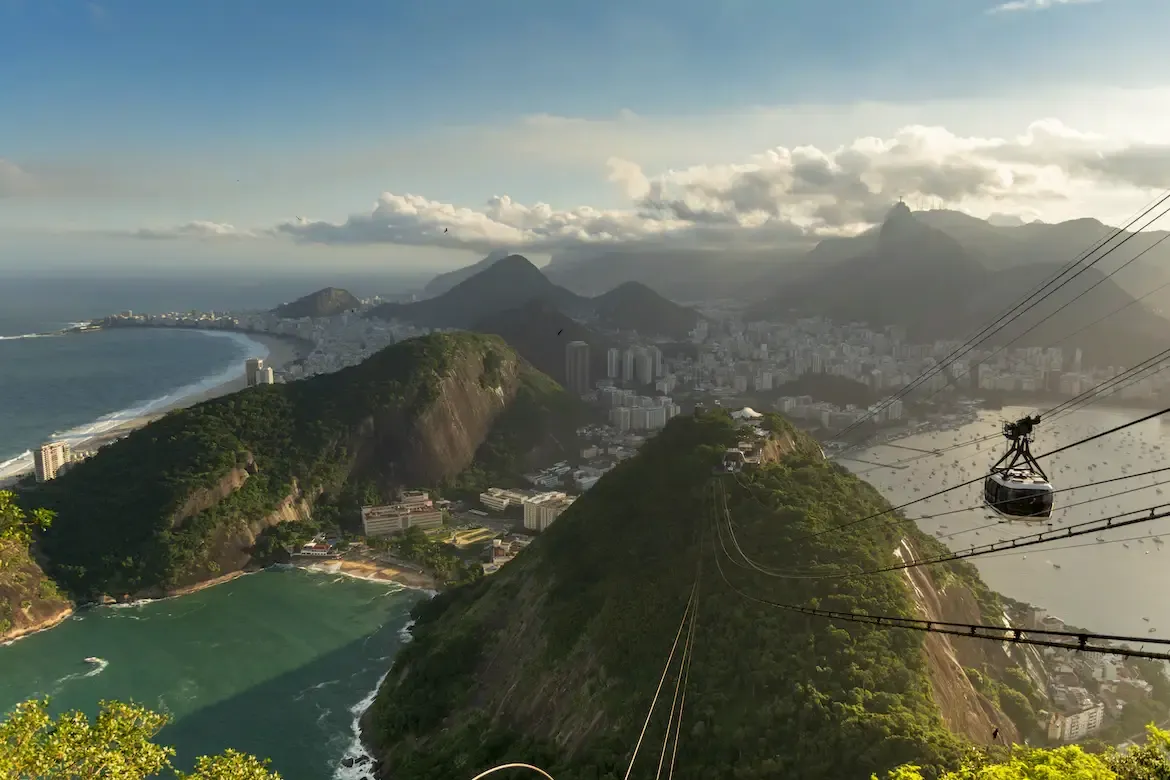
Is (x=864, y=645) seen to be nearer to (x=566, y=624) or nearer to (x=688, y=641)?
(x=688, y=641)

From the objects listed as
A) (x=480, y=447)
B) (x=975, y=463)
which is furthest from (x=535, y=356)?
(x=975, y=463)

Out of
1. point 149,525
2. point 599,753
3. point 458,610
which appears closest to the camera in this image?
point 599,753

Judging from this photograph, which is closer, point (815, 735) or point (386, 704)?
point (815, 735)

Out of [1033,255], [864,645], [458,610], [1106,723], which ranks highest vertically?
[1033,255]

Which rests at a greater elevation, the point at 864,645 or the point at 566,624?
the point at 864,645

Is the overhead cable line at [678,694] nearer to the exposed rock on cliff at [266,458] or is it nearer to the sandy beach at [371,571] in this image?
the sandy beach at [371,571]

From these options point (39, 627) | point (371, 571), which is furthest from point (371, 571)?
point (39, 627)
